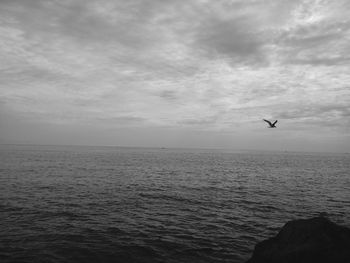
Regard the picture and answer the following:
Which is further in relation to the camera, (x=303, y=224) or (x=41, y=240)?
A: (x=41, y=240)

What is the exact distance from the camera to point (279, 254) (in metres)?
12.3

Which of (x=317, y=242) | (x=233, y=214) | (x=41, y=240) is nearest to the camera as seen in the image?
(x=317, y=242)

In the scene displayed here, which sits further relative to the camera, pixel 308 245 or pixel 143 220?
pixel 143 220

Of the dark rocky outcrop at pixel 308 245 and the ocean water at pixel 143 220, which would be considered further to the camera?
the ocean water at pixel 143 220

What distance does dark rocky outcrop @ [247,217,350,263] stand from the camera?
11.3m

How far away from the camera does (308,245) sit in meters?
11.8

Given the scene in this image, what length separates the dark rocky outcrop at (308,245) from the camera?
11340 mm

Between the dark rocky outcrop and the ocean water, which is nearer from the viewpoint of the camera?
the dark rocky outcrop

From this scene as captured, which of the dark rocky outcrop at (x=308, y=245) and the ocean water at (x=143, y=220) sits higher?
the dark rocky outcrop at (x=308, y=245)

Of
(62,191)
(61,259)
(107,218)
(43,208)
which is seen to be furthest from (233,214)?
Answer: (62,191)

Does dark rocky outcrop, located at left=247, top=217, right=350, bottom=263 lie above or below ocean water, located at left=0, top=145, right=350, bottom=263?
above

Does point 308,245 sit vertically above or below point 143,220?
above

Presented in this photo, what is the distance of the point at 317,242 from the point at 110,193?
2965 centimetres

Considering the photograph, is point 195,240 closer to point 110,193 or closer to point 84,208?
point 84,208
